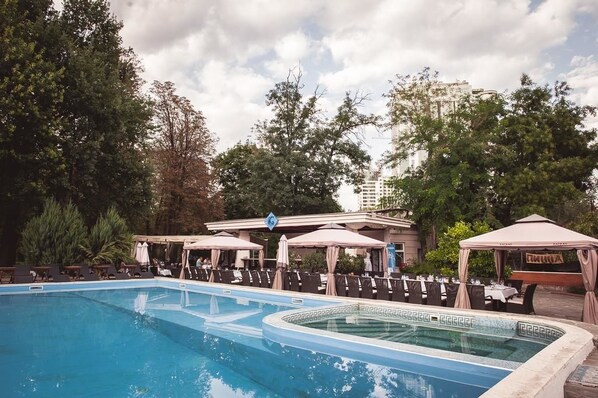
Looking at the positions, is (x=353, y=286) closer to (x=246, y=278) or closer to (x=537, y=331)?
(x=246, y=278)

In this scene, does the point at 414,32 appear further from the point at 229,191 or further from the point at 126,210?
the point at 229,191

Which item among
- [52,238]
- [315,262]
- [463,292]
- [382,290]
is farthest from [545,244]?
[52,238]

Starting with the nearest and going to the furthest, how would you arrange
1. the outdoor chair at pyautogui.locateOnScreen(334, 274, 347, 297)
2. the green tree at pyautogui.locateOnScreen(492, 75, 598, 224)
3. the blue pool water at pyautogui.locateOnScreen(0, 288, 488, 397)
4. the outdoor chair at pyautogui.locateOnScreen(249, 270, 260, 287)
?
the blue pool water at pyautogui.locateOnScreen(0, 288, 488, 397) → the outdoor chair at pyautogui.locateOnScreen(334, 274, 347, 297) → the outdoor chair at pyautogui.locateOnScreen(249, 270, 260, 287) → the green tree at pyautogui.locateOnScreen(492, 75, 598, 224)

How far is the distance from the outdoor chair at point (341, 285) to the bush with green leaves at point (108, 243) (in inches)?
470

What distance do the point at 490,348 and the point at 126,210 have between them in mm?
20978

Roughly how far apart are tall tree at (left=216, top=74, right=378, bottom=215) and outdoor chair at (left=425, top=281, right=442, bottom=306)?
1846 cm

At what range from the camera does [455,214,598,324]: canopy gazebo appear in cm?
845

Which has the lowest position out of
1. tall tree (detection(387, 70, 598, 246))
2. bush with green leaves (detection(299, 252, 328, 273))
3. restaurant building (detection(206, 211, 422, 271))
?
bush with green leaves (detection(299, 252, 328, 273))

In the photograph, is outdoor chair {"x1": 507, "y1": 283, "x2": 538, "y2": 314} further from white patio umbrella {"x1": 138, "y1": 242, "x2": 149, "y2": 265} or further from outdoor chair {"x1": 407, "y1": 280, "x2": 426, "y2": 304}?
white patio umbrella {"x1": 138, "y1": 242, "x2": 149, "y2": 265}

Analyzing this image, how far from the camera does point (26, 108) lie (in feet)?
54.9

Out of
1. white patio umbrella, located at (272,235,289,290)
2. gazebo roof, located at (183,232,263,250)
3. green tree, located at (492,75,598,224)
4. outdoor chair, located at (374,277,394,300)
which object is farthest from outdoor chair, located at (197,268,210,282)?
green tree, located at (492,75,598,224)

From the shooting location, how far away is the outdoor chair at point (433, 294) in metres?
10.2

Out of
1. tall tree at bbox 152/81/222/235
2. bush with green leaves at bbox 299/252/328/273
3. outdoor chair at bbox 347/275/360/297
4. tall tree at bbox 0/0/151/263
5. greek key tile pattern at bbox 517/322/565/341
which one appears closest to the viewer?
greek key tile pattern at bbox 517/322/565/341

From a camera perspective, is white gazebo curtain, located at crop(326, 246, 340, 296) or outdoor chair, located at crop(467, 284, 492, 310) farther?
white gazebo curtain, located at crop(326, 246, 340, 296)
